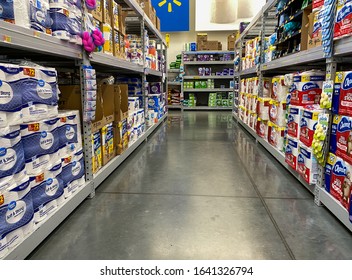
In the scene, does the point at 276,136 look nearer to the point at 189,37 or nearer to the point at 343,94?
the point at 343,94

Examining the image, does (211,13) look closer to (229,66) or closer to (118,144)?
(229,66)

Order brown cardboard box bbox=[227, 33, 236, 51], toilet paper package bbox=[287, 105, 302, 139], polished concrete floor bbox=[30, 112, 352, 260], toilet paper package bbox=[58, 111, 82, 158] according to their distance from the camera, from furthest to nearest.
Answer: brown cardboard box bbox=[227, 33, 236, 51] < toilet paper package bbox=[287, 105, 302, 139] < toilet paper package bbox=[58, 111, 82, 158] < polished concrete floor bbox=[30, 112, 352, 260]

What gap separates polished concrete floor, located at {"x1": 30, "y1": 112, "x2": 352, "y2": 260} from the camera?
4.29 feet

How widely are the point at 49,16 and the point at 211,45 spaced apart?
677cm

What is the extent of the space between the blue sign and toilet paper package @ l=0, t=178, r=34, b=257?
7.76 m

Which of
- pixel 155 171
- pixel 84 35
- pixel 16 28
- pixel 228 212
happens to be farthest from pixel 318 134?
pixel 16 28

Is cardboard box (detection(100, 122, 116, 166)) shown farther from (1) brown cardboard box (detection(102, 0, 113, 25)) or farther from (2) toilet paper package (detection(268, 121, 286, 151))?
(2) toilet paper package (detection(268, 121, 286, 151))

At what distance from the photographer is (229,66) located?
8406 mm

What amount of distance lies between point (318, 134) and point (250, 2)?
23.6 ft

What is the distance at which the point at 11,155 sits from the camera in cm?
113

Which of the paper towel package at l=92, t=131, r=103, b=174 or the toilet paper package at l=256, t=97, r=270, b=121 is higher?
the toilet paper package at l=256, t=97, r=270, b=121

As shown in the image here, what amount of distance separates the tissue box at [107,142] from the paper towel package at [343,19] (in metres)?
1.72

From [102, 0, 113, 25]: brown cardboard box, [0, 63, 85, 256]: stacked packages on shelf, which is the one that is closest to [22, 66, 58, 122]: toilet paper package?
[0, 63, 85, 256]: stacked packages on shelf

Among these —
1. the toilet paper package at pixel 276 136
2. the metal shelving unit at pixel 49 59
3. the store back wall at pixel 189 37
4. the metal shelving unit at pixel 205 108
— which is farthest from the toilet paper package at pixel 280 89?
the store back wall at pixel 189 37
